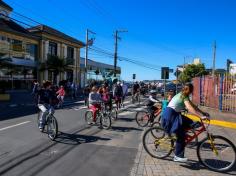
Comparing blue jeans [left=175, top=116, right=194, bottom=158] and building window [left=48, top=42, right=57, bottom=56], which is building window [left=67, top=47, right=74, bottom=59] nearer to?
building window [left=48, top=42, right=57, bottom=56]

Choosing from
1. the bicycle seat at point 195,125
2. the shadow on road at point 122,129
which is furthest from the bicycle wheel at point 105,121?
the bicycle seat at point 195,125

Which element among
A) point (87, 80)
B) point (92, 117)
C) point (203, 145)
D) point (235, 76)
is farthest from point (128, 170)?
point (87, 80)

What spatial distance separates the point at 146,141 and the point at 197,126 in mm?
1256

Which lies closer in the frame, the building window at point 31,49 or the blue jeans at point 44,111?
the blue jeans at point 44,111

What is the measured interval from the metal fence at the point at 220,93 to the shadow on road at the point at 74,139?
9821 millimetres

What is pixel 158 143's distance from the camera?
7273mm

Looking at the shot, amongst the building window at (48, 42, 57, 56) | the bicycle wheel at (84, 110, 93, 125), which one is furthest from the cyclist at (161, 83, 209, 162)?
the building window at (48, 42, 57, 56)

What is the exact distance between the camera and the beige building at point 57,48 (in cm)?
3934

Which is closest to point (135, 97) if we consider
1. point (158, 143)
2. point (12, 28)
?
point (12, 28)

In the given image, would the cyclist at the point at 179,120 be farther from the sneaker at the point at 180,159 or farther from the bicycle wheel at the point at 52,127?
the bicycle wheel at the point at 52,127

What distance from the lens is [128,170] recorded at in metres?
6.57

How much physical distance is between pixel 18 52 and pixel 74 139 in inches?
1093

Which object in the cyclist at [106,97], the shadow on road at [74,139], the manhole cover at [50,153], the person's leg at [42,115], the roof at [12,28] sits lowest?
the manhole cover at [50,153]

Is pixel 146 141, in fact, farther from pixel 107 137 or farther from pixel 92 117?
pixel 92 117
